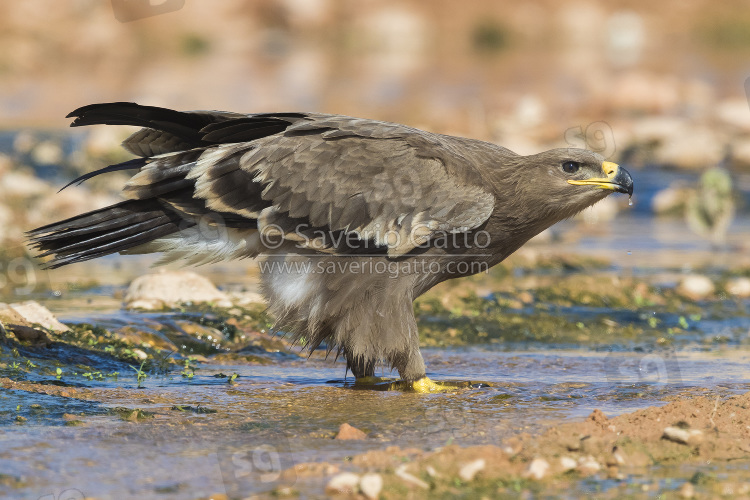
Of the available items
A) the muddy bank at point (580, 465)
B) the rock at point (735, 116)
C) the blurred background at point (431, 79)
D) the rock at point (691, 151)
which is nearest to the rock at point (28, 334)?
the blurred background at point (431, 79)

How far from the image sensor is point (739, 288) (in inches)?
364

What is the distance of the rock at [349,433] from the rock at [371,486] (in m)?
0.75

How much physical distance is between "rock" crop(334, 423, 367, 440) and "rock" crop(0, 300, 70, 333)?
2564 mm

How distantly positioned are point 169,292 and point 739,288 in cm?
486

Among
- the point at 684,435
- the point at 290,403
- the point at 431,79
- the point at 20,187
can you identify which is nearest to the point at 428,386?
the point at 290,403

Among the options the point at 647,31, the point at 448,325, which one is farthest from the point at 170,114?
the point at 647,31

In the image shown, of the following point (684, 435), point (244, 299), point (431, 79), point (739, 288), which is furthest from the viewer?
point (431, 79)

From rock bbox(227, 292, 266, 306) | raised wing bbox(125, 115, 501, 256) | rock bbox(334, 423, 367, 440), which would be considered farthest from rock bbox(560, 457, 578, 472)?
rock bbox(227, 292, 266, 306)

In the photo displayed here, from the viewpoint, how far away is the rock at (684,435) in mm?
4477

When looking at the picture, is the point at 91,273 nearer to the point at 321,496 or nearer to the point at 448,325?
the point at 448,325

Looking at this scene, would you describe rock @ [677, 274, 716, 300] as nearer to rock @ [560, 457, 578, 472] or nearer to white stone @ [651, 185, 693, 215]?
white stone @ [651, 185, 693, 215]

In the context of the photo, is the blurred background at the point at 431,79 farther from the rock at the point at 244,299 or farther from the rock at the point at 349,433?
the rock at the point at 349,433

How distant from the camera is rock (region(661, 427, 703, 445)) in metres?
4.48

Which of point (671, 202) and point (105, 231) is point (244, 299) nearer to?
point (105, 231)
